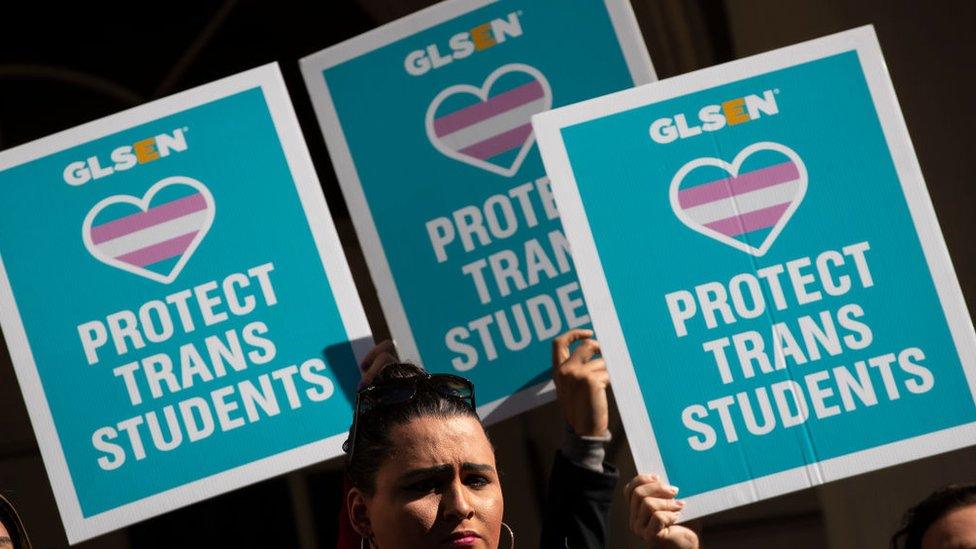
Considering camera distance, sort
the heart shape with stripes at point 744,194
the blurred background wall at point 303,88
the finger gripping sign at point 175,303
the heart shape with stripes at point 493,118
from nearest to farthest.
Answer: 1. the heart shape with stripes at point 744,194
2. the finger gripping sign at point 175,303
3. the heart shape with stripes at point 493,118
4. the blurred background wall at point 303,88

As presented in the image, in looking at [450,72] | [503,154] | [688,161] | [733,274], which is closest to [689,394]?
[733,274]

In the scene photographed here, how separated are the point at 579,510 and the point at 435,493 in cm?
36

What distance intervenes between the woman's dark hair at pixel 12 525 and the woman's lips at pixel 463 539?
77cm

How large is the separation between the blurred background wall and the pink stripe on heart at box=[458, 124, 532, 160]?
0.87m

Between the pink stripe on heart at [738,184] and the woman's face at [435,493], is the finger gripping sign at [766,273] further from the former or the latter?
the woman's face at [435,493]

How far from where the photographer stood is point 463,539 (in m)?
2.01

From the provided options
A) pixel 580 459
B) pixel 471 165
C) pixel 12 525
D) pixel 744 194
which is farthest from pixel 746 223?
pixel 12 525

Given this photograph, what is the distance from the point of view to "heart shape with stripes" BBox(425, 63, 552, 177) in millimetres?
2770

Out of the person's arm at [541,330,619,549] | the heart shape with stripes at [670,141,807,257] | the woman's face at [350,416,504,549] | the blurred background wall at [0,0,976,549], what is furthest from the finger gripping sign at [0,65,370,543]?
the blurred background wall at [0,0,976,549]

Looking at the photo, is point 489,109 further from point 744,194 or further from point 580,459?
point 580,459

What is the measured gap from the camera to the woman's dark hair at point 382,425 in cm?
213

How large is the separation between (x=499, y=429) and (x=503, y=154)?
0.94 m

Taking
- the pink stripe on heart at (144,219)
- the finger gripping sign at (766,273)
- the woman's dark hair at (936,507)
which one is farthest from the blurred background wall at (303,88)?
the woman's dark hair at (936,507)

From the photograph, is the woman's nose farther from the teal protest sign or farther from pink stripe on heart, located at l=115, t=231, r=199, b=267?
pink stripe on heart, located at l=115, t=231, r=199, b=267
